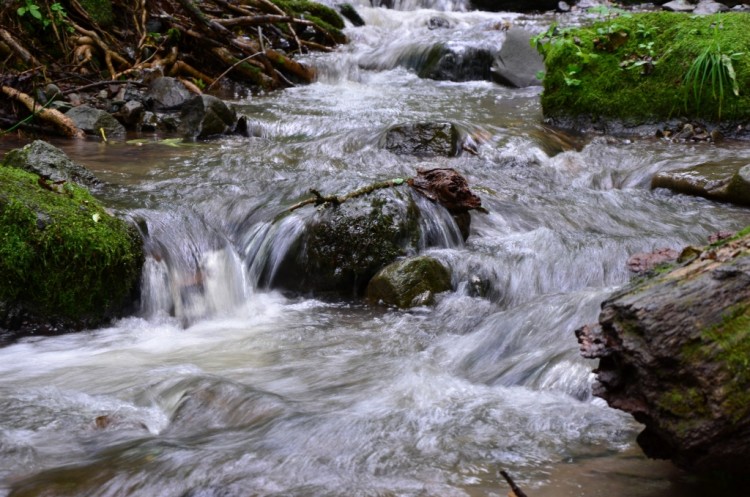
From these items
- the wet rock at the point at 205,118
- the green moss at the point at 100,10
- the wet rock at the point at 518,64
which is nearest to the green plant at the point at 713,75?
the wet rock at the point at 518,64

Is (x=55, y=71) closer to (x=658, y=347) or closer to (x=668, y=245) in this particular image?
(x=668, y=245)

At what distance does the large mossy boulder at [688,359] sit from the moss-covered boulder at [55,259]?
10.4 feet

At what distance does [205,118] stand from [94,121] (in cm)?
123

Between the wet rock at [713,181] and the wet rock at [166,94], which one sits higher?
the wet rock at [166,94]

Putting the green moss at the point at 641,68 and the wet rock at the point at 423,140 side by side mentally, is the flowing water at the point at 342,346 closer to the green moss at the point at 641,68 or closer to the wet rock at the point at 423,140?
the wet rock at the point at 423,140

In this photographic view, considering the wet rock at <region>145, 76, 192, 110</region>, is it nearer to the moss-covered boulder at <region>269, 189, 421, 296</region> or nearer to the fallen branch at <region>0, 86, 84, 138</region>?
the fallen branch at <region>0, 86, 84, 138</region>

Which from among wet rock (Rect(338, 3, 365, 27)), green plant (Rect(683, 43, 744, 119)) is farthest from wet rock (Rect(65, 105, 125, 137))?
wet rock (Rect(338, 3, 365, 27))

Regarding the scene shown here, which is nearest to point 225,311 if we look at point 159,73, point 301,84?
point 159,73

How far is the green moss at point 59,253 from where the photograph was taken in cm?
407

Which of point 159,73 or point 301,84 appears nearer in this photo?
point 159,73

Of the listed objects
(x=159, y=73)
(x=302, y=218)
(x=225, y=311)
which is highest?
(x=159, y=73)

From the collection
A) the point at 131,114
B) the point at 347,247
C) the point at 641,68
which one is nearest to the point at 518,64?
the point at 641,68

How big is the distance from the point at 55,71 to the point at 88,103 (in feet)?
2.93

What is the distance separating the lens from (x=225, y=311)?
4.76 m
